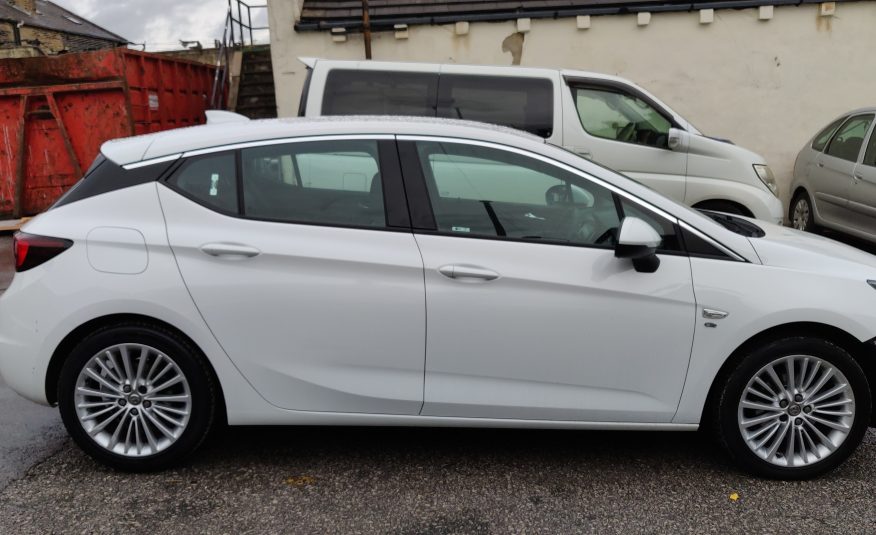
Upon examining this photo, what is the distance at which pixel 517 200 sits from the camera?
3268 mm

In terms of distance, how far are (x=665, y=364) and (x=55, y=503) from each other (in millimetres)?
2680

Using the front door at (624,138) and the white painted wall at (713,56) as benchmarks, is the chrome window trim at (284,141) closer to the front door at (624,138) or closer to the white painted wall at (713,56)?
the front door at (624,138)

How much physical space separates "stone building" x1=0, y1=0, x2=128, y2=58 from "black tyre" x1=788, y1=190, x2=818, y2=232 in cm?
2407

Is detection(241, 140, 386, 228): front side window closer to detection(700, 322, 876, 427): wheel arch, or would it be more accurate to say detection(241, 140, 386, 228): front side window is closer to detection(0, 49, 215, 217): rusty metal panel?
detection(700, 322, 876, 427): wheel arch

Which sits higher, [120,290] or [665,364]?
[120,290]

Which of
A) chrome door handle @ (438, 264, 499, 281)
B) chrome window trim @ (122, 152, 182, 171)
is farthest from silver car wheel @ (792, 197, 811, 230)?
chrome window trim @ (122, 152, 182, 171)

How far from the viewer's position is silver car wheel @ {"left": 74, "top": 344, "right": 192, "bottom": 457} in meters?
3.17

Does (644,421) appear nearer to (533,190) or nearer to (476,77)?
(533,190)

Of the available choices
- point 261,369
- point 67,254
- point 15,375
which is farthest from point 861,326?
point 15,375

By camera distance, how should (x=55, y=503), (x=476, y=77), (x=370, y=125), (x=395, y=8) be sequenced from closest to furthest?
(x=55, y=503) → (x=370, y=125) → (x=476, y=77) → (x=395, y=8)

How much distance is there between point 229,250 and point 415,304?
0.83 metres

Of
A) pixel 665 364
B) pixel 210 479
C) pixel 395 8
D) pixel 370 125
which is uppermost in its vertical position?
pixel 395 8

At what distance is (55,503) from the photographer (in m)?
3.07

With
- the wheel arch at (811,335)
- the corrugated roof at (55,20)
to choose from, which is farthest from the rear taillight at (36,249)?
the corrugated roof at (55,20)
